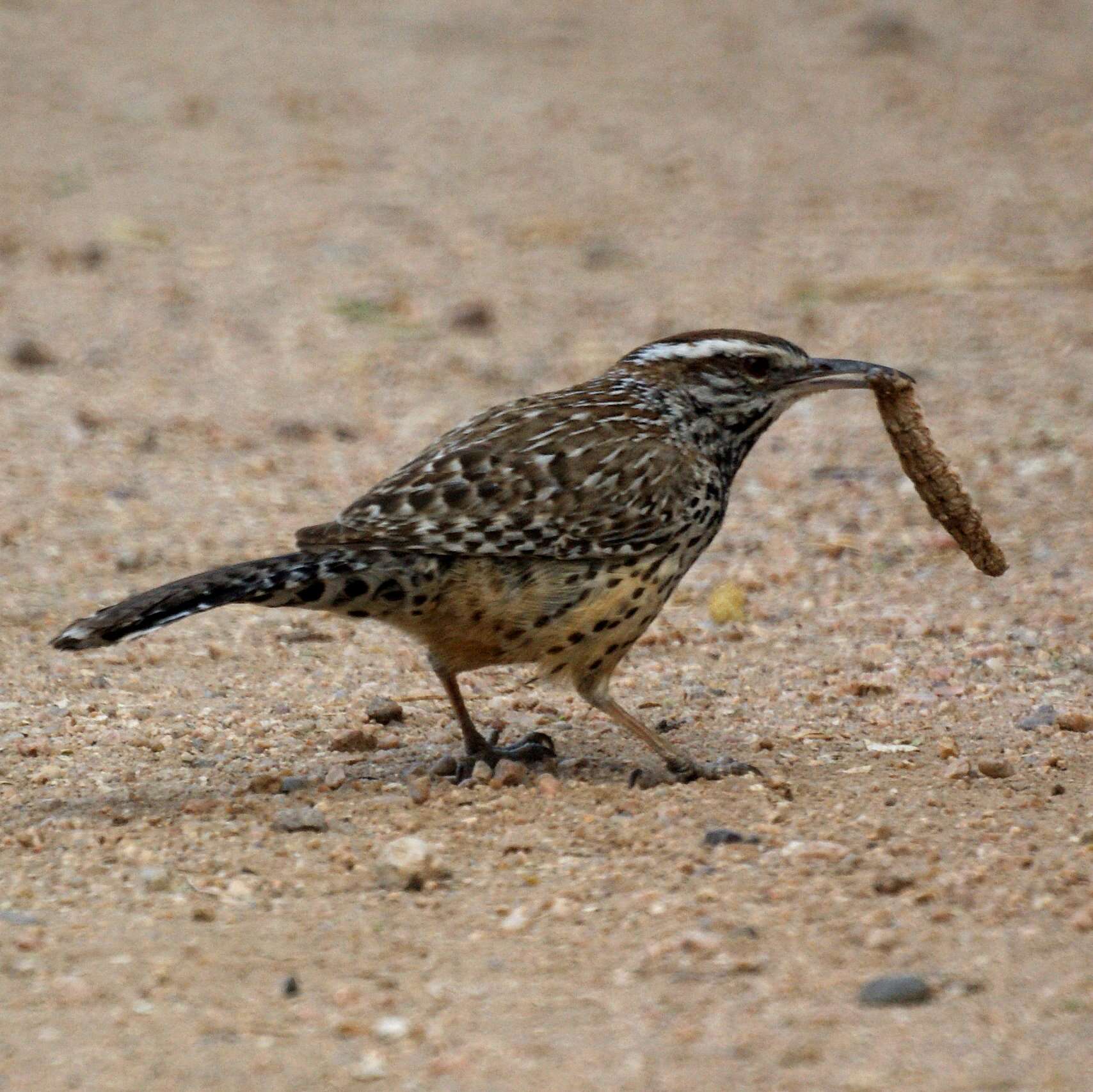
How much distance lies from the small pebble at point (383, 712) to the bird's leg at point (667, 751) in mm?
763

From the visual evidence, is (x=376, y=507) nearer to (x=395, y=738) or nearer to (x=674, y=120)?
(x=395, y=738)

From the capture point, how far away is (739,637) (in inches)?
280

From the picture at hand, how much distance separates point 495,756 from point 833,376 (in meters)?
1.54

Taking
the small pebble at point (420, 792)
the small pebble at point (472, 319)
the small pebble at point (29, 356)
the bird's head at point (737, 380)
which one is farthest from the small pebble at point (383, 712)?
the small pebble at point (472, 319)

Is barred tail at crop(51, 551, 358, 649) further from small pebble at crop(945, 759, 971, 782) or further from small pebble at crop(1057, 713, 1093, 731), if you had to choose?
small pebble at crop(1057, 713, 1093, 731)

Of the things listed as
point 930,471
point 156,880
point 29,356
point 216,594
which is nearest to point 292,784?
point 216,594

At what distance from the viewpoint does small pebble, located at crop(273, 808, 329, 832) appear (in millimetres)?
5145

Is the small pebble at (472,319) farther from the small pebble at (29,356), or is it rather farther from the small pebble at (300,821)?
the small pebble at (300,821)

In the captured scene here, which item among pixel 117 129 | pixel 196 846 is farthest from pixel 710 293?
pixel 196 846

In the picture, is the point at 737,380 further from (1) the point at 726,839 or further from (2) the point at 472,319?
(2) the point at 472,319

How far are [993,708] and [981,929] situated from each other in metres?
1.92

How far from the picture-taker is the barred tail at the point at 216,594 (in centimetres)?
508

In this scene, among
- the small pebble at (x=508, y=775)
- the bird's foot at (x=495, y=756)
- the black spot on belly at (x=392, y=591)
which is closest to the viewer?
the black spot on belly at (x=392, y=591)

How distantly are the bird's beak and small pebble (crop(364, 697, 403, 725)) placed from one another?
1566 millimetres
